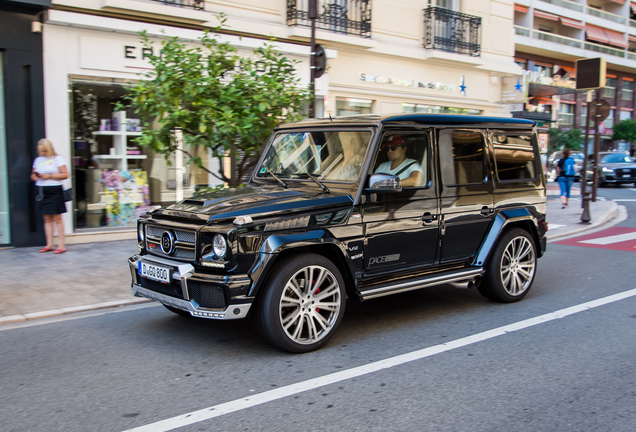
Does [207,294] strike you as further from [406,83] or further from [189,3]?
[406,83]

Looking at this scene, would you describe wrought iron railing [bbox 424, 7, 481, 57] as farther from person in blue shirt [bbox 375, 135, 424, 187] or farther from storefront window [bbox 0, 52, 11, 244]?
person in blue shirt [bbox 375, 135, 424, 187]

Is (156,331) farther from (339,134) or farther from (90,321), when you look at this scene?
(339,134)

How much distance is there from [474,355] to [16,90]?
8930 millimetres

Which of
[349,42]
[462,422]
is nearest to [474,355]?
[462,422]

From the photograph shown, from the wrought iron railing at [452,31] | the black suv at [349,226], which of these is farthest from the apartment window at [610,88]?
the black suv at [349,226]

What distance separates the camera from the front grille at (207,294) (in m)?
4.40

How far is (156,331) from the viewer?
5.51 metres

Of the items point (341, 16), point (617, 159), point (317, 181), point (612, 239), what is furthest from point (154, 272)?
point (617, 159)

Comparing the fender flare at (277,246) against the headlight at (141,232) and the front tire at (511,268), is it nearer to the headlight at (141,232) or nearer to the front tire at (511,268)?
the headlight at (141,232)

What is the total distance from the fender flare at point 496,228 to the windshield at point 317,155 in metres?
1.80

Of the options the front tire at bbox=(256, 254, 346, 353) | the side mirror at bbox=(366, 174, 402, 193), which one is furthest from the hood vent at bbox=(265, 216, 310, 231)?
the side mirror at bbox=(366, 174, 402, 193)

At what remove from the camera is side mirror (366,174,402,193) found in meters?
5.08

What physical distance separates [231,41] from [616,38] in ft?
148

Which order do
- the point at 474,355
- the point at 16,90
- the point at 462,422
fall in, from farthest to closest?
the point at 16,90
the point at 474,355
the point at 462,422
